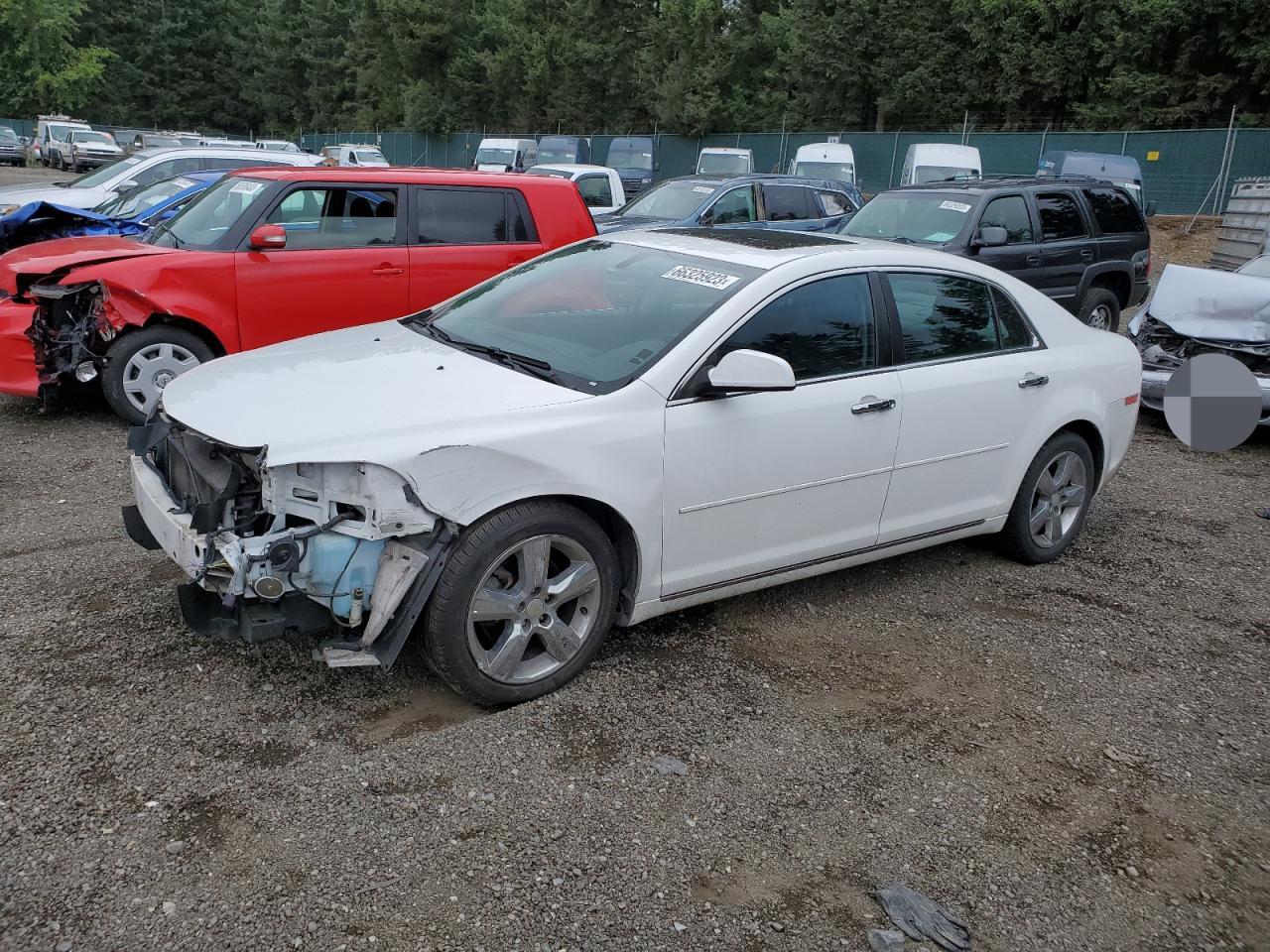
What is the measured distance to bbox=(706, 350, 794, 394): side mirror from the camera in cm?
370

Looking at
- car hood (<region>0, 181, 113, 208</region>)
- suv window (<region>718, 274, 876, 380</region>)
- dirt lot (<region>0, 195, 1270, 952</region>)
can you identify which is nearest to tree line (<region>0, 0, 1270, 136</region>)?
car hood (<region>0, 181, 113, 208</region>)

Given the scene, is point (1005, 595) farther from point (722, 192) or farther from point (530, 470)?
point (722, 192)

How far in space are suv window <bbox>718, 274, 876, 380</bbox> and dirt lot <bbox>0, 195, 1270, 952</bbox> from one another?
114 centimetres

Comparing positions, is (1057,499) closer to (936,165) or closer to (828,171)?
(936,165)

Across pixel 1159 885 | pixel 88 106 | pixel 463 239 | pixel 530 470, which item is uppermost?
pixel 88 106

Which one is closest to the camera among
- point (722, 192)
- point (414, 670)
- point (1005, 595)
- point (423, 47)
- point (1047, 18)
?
point (414, 670)

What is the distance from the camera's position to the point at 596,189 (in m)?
17.1

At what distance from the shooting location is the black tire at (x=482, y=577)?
11.0 feet

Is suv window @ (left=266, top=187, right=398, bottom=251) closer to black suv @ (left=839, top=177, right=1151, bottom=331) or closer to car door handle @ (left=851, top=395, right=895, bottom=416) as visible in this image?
car door handle @ (left=851, top=395, right=895, bottom=416)

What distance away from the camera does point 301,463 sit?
3.25 metres

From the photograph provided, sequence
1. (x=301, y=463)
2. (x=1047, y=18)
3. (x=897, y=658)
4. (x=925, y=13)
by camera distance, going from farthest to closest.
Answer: (x=925, y=13), (x=1047, y=18), (x=897, y=658), (x=301, y=463)

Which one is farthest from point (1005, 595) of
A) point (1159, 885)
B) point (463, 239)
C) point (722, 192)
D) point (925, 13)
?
point (925, 13)

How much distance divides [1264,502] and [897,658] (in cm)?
393

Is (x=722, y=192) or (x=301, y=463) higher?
(x=722, y=192)
